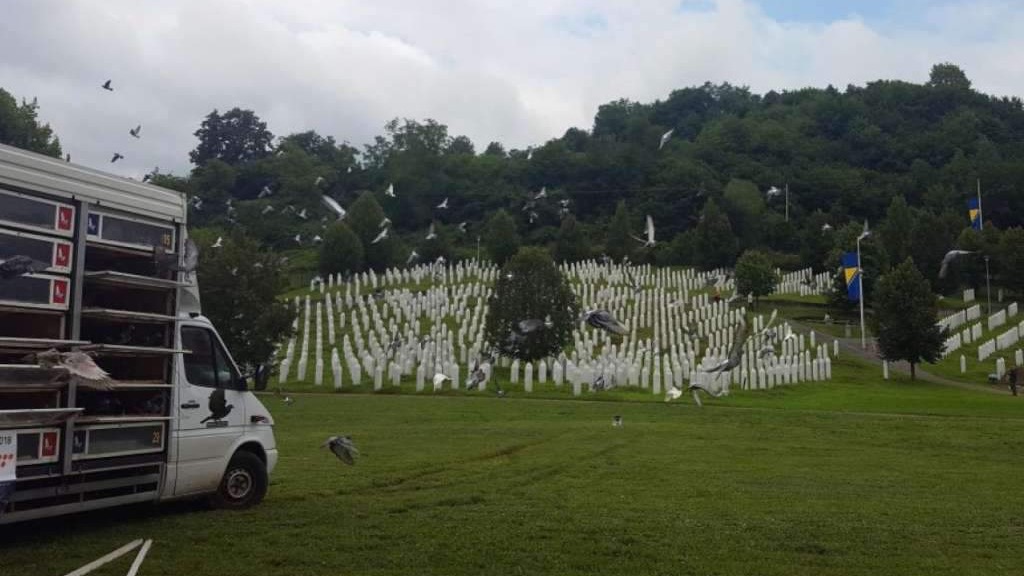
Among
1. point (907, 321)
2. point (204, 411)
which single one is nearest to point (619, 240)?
point (907, 321)

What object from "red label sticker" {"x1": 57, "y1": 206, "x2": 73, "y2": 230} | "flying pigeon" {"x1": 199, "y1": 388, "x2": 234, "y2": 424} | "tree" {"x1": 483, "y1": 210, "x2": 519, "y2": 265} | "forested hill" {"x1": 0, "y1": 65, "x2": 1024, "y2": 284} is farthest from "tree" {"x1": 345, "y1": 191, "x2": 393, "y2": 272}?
"red label sticker" {"x1": 57, "y1": 206, "x2": 73, "y2": 230}

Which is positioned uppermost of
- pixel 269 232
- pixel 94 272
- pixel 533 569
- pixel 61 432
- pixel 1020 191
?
pixel 1020 191

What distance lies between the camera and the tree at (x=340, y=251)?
59875 millimetres

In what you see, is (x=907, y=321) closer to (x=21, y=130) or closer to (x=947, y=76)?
(x=21, y=130)

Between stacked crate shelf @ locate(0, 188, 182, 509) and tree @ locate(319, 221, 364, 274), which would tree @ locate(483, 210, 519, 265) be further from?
stacked crate shelf @ locate(0, 188, 182, 509)

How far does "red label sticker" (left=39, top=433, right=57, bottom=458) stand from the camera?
734cm

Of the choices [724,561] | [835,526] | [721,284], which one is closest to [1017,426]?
[835,526]

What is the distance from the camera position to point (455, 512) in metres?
9.17

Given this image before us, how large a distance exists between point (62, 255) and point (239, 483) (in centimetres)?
326

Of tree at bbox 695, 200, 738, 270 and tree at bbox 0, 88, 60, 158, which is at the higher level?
tree at bbox 0, 88, 60, 158

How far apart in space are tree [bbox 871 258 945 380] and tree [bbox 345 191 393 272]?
37812 mm

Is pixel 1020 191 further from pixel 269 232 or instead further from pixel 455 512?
pixel 455 512

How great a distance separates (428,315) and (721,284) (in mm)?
23534

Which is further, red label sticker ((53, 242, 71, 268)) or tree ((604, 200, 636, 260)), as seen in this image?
tree ((604, 200, 636, 260))
